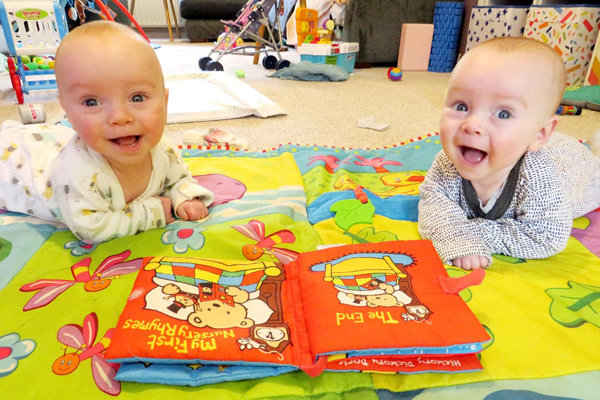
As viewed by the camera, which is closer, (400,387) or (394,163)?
(400,387)

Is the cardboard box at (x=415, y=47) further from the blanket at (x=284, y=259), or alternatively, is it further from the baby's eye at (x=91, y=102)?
the baby's eye at (x=91, y=102)

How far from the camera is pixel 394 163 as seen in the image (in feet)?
3.98

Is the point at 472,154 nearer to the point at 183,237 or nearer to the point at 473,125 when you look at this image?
the point at 473,125

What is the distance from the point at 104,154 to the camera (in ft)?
2.48

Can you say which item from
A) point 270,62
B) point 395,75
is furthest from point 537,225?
point 270,62

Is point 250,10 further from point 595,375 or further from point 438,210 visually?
point 595,375

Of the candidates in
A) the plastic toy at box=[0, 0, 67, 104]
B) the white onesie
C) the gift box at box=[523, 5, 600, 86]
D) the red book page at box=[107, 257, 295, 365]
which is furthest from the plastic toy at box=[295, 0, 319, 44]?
the red book page at box=[107, 257, 295, 365]

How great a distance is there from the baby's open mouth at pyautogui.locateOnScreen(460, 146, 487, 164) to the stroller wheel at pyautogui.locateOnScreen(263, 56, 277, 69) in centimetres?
235

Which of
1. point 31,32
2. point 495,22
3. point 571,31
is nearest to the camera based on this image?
point 31,32

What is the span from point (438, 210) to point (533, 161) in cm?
19

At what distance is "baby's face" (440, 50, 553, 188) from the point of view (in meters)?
0.65

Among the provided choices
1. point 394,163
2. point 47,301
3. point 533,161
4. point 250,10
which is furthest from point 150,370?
point 250,10

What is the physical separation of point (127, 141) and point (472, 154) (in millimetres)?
595

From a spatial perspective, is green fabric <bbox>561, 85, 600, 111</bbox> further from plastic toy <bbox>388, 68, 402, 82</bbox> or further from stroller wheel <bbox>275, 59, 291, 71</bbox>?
stroller wheel <bbox>275, 59, 291, 71</bbox>
